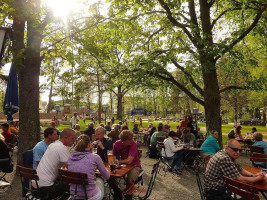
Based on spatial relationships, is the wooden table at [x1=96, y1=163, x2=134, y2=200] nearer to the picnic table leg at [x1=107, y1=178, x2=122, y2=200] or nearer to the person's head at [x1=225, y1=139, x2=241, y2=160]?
the picnic table leg at [x1=107, y1=178, x2=122, y2=200]

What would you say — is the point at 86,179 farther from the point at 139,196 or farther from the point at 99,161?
the point at 139,196

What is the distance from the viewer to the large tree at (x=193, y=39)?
34.2 ft

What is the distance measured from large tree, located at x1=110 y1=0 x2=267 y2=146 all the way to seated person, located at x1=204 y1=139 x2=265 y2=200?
6.46 m

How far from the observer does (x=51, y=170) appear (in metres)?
4.22

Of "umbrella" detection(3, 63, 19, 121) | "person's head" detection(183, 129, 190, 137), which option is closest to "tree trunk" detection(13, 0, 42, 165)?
"umbrella" detection(3, 63, 19, 121)

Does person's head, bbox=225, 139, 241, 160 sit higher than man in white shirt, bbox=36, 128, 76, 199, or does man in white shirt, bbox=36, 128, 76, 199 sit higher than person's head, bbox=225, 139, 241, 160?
person's head, bbox=225, 139, 241, 160

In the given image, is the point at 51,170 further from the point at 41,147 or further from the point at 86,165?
the point at 41,147

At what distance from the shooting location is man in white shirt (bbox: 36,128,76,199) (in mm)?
4160

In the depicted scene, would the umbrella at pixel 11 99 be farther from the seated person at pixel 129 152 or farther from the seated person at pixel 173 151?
the seated person at pixel 173 151

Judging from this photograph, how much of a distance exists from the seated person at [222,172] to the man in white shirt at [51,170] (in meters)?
2.50

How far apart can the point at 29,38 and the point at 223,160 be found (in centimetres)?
706

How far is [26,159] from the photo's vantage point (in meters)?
5.39

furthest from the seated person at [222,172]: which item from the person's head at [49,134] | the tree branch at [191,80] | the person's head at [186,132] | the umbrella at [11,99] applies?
the tree branch at [191,80]

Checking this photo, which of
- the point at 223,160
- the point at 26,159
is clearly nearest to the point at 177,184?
the point at 223,160
